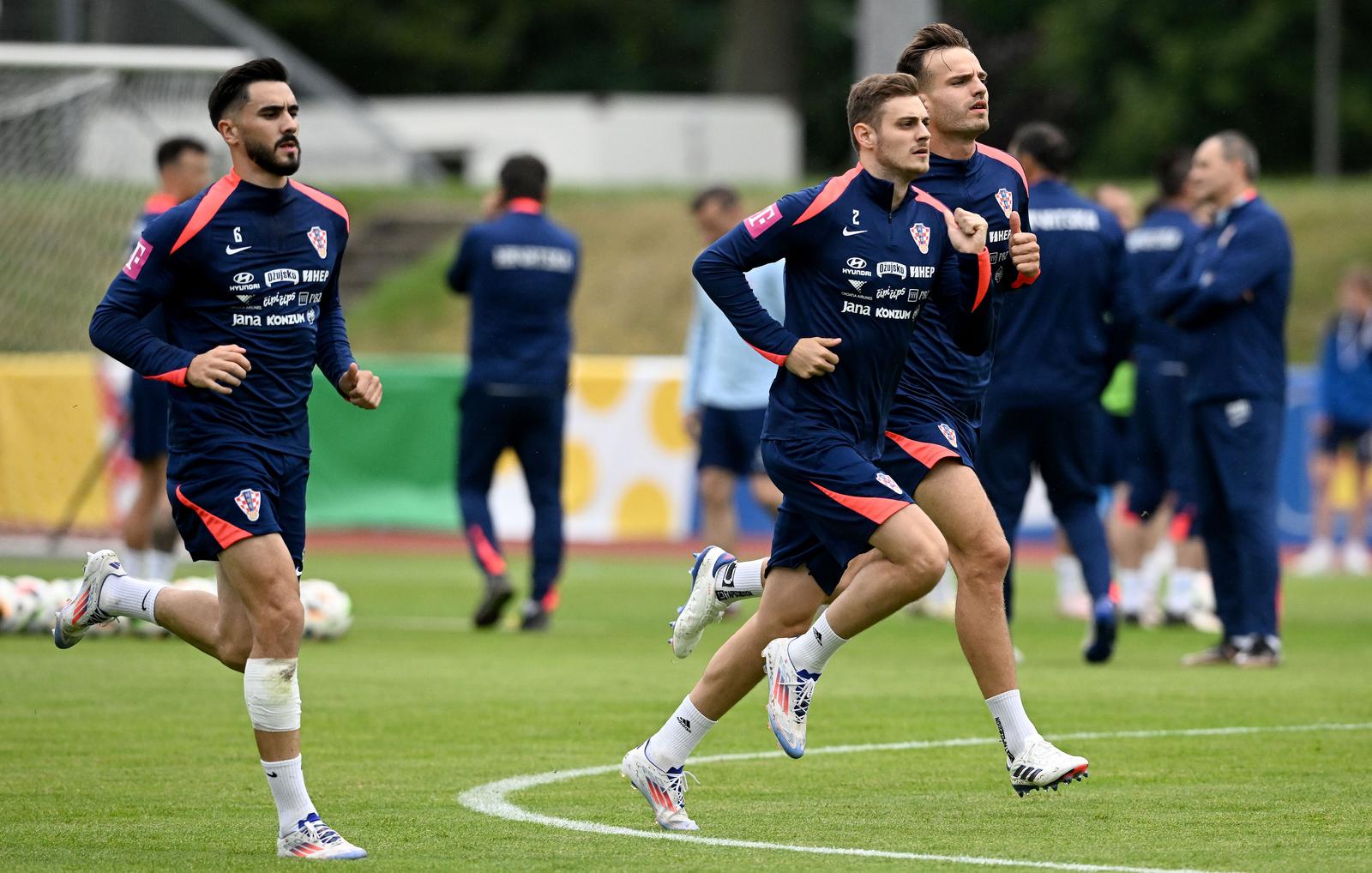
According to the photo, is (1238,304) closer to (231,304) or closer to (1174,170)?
(1174,170)

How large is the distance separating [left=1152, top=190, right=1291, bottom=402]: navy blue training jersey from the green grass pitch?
147 centimetres

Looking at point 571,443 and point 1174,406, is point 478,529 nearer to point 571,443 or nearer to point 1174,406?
point 1174,406

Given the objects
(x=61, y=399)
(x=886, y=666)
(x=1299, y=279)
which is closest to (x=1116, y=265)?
(x=886, y=666)

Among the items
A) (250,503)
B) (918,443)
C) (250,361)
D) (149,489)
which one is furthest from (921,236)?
(149,489)

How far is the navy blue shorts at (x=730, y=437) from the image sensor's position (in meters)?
13.6

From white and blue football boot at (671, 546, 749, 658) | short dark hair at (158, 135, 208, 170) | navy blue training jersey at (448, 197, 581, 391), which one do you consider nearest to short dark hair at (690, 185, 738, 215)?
navy blue training jersey at (448, 197, 581, 391)

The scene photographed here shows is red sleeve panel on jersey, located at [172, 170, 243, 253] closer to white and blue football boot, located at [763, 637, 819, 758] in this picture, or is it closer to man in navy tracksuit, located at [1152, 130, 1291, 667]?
white and blue football boot, located at [763, 637, 819, 758]

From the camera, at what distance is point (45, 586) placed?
12727 mm

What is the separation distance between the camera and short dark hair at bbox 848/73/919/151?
22.4 feet

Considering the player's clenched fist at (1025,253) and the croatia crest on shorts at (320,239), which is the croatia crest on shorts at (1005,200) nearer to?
the player's clenched fist at (1025,253)

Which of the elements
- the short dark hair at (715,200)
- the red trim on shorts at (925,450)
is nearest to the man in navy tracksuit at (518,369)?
the short dark hair at (715,200)

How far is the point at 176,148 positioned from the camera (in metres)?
12.0

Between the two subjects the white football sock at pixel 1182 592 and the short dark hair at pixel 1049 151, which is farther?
the white football sock at pixel 1182 592

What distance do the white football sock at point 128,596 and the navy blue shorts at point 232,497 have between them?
2.73 feet
